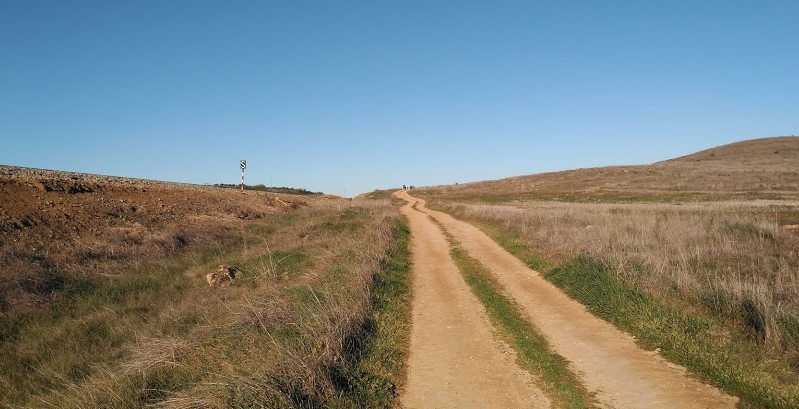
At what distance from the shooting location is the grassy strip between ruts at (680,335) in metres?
5.75

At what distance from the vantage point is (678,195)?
161 ft

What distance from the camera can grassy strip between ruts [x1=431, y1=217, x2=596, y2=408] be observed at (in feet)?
19.7

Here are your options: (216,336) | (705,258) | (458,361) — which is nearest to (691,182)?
(705,258)

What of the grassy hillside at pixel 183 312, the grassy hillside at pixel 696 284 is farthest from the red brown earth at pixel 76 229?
the grassy hillside at pixel 696 284

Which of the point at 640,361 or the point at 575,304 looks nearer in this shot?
the point at 640,361

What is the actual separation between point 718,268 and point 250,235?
69.3 ft

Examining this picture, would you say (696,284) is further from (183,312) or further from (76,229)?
(76,229)

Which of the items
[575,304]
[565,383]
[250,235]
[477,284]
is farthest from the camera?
[250,235]

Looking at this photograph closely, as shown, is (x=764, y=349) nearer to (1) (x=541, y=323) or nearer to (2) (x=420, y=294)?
(1) (x=541, y=323)

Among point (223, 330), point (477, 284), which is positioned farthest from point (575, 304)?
point (223, 330)

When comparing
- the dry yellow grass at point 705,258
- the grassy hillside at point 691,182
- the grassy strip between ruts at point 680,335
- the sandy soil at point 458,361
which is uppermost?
the grassy hillside at point 691,182

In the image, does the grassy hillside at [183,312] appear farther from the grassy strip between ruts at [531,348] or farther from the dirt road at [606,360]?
the grassy strip between ruts at [531,348]

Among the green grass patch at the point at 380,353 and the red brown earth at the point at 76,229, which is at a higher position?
the red brown earth at the point at 76,229

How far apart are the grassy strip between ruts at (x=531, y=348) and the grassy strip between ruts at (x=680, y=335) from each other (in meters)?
1.64
